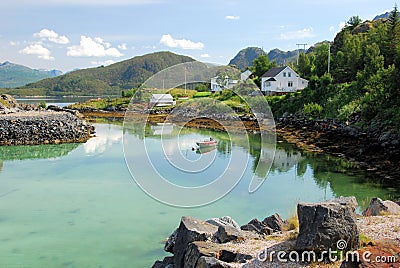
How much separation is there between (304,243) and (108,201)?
9.45 metres

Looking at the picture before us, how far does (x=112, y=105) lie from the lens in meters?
66.4

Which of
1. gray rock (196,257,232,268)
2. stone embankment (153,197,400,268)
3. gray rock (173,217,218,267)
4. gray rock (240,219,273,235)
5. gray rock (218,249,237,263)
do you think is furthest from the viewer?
gray rock (240,219,273,235)

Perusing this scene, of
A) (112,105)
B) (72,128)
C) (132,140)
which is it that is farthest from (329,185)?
(112,105)

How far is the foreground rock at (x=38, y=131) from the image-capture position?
27.5 meters

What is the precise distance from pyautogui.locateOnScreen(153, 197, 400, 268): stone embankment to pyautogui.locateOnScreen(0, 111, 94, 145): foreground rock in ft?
76.0

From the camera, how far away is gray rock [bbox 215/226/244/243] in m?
6.88

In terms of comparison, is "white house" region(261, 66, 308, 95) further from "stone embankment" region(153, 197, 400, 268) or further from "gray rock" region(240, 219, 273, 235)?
"stone embankment" region(153, 197, 400, 268)

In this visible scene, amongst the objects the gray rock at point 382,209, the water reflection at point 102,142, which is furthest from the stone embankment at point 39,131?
the gray rock at point 382,209

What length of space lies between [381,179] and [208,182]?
24.3 feet

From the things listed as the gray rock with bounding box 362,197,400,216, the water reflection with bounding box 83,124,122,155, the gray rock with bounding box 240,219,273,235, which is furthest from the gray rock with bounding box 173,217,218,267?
the water reflection with bounding box 83,124,122,155

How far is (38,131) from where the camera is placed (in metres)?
28.5

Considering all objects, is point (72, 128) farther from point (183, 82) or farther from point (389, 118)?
point (389, 118)

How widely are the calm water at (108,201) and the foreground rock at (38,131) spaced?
353cm

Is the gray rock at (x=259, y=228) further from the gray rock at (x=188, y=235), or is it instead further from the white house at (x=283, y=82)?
the white house at (x=283, y=82)
